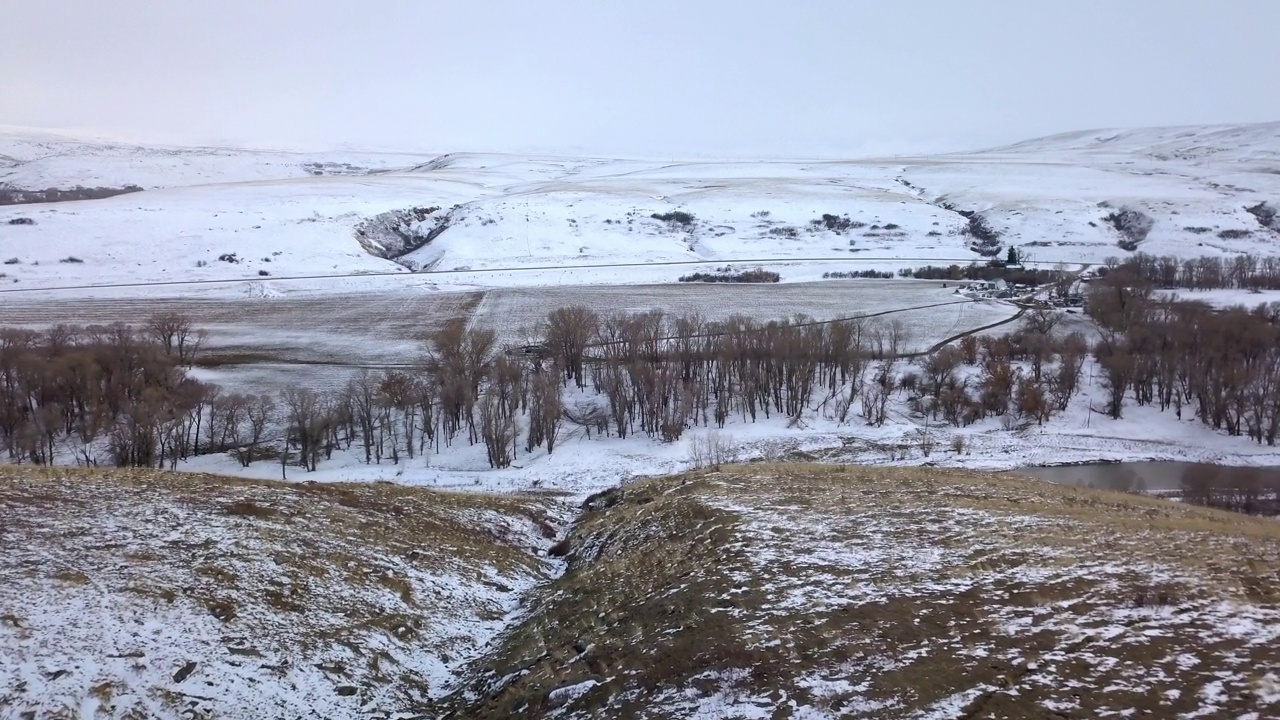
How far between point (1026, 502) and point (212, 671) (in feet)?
65.0

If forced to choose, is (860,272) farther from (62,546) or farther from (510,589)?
(62,546)

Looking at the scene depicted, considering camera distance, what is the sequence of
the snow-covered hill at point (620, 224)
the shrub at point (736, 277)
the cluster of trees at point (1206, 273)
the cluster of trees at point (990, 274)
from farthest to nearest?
the snow-covered hill at point (620, 224) < the shrub at point (736, 277) < the cluster of trees at point (990, 274) < the cluster of trees at point (1206, 273)

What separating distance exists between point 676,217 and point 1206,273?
79200 mm

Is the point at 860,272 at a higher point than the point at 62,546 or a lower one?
higher

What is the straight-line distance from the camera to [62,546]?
1443 cm

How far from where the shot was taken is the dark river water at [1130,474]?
39812 mm

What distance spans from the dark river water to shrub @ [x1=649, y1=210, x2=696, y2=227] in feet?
311

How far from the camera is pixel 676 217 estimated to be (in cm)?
13275

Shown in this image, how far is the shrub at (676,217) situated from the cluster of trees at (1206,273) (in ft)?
224

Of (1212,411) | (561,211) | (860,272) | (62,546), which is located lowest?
(1212,411)

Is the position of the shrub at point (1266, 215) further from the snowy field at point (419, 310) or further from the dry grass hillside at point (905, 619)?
the dry grass hillside at point (905, 619)

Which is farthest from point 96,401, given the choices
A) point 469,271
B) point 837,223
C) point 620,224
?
point 837,223

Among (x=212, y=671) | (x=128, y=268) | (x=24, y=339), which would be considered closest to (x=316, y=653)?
(x=212, y=671)

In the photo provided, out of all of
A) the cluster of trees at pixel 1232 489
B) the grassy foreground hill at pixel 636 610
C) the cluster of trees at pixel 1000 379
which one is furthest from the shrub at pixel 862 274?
the grassy foreground hill at pixel 636 610
